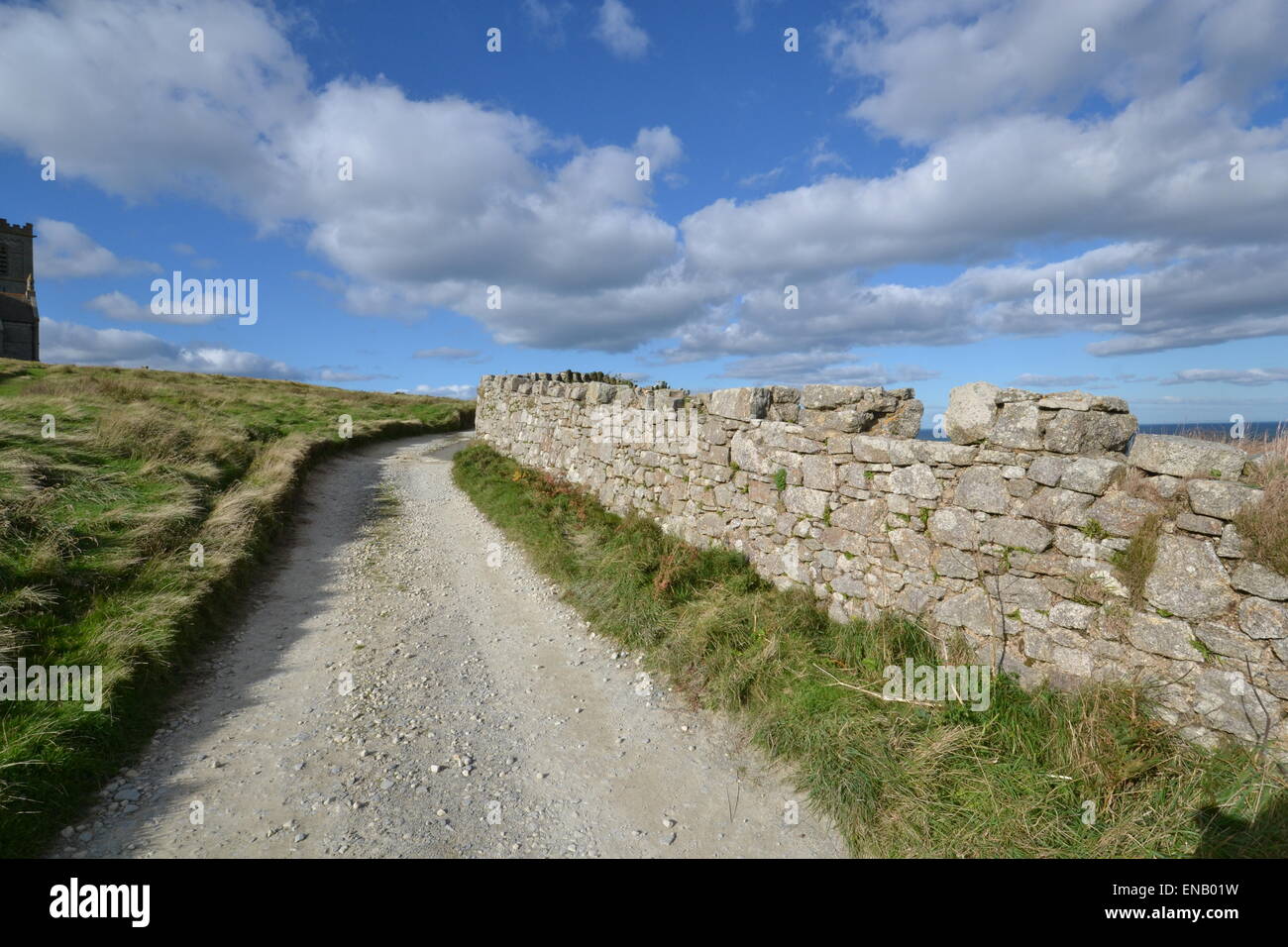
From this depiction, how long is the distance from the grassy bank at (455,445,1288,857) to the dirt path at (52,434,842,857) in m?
0.40

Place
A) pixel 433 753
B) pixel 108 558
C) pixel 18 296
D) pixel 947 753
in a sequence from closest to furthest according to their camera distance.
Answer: pixel 947 753, pixel 433 753, pixel 108 558, pixel 18 296

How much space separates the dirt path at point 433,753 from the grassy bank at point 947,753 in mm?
401

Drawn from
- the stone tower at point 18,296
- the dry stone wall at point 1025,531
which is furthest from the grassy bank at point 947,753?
the stone tower at point 18,296

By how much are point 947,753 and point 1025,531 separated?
2.11 metres

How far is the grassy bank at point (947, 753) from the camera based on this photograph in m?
3.71

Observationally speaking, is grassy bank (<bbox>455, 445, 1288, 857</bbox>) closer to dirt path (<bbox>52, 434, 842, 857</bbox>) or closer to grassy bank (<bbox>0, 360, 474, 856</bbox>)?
dirt path (<bbox>52, 434, 842, 857</bbox>)

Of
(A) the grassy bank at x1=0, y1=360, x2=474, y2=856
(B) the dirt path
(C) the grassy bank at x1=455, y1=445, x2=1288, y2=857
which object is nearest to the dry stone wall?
(C) the grassy bank at x1=455, y1=445, x2=1288, y2=857

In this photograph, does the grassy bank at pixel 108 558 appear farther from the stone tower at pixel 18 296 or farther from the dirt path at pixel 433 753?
the stone tower at pixel 18 296

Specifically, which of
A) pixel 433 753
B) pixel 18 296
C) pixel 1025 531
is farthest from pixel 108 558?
pixel 18 296

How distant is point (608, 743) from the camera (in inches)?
209

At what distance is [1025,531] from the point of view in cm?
511

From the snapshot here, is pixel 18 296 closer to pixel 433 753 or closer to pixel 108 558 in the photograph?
pixel 108 558

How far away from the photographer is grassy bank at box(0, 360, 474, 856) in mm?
4418
